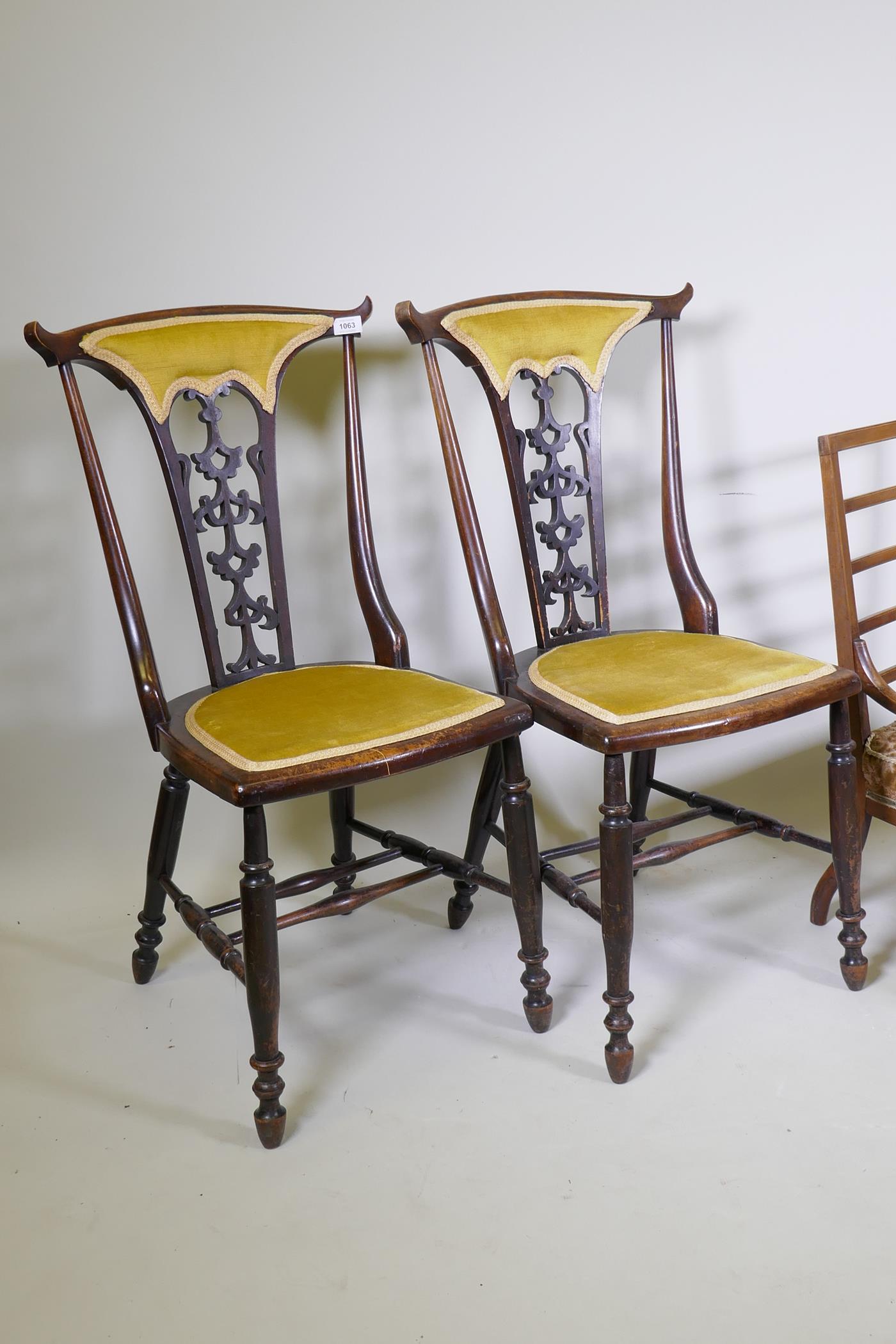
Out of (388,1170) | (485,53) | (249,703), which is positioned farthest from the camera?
(485,53)

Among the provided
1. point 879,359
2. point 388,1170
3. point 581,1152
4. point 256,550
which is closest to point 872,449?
point 879,359

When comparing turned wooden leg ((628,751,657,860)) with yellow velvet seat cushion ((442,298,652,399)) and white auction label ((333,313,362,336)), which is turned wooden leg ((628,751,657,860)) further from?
white auction label ((333,313,362,336))

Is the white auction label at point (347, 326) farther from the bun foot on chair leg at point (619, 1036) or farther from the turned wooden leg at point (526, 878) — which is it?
the bun foot on chair leg at point (619, 1036)

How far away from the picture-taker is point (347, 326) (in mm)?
2037

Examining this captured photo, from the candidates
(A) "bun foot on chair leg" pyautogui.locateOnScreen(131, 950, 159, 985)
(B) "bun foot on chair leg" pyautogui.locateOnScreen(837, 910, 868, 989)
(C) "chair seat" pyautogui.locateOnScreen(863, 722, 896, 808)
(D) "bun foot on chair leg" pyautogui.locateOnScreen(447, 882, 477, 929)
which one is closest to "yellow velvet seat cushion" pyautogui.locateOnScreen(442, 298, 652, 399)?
(C) "chair seat" pyautogui.locateOnScreen(863, 722, 896, 808)

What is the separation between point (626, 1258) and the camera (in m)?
1.39

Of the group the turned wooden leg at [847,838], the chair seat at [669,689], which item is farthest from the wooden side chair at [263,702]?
the turned wooden leg at [847,838]

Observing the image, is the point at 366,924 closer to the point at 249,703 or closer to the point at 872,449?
the point at 249,703

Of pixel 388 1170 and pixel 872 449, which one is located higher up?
pixel 872 449

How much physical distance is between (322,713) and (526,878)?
1.38ft

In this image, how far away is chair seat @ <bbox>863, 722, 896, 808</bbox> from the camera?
1.88 metres

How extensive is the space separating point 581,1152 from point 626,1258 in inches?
8.0

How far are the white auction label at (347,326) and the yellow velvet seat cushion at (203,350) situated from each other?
12 millimetres

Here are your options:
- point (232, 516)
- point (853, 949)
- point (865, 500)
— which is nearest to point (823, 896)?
point (853, 949)
